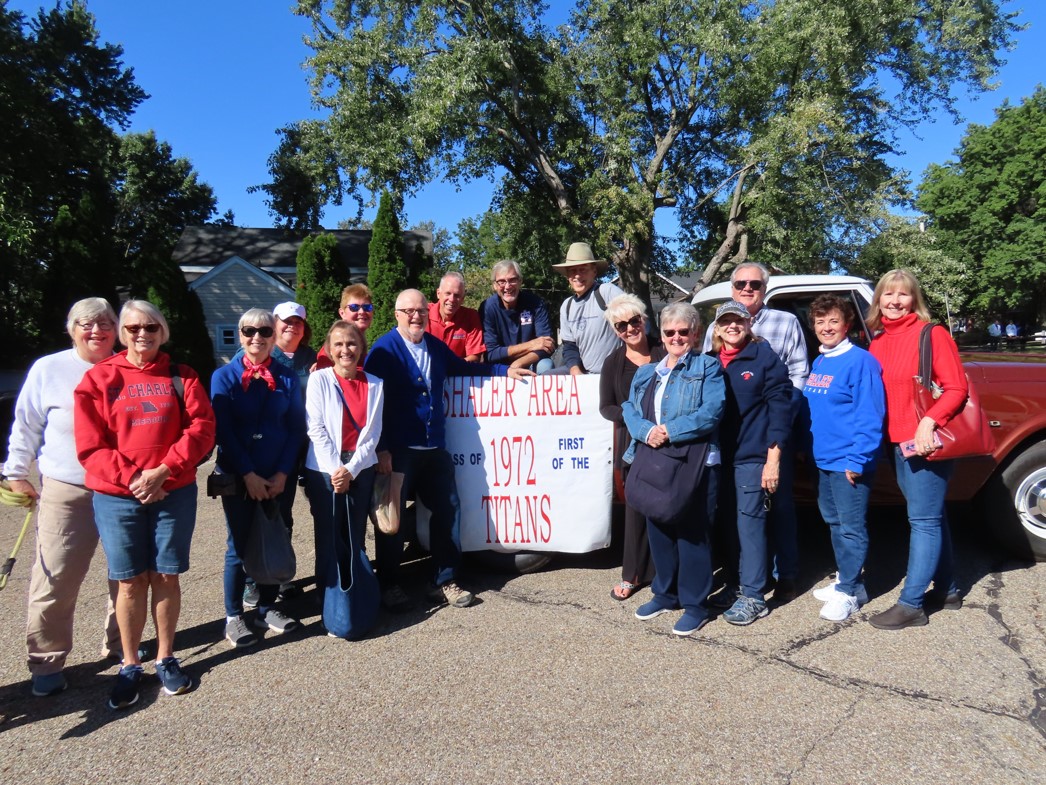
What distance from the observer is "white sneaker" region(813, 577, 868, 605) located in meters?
3.76

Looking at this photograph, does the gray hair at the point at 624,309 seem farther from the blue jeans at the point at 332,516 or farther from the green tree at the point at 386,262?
the green tree at the point at 386,262

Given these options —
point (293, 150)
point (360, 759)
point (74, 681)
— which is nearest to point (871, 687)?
Answer: point (360, 759)

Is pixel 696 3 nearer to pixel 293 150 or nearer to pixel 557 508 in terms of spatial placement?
pixel 557 508

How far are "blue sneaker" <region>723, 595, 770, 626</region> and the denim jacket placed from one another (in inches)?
37.3

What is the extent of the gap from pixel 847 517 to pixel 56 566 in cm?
376

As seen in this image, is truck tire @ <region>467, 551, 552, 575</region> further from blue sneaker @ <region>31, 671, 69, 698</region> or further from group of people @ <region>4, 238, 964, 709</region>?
blue sneaker @ <region>31, 671, 69, 698</region>

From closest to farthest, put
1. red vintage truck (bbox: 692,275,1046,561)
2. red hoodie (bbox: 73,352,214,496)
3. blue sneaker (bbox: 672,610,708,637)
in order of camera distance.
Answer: red hoodie (bbox: 73,352,214,496) → blue sneaker (bbox: 672,610,708,637) → red vintage truck (bbox: 692,275,1046,561)

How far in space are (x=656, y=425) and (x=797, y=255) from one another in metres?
15.1

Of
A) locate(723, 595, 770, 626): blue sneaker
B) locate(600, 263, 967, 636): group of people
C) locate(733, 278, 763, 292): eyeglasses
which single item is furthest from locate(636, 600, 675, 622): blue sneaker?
locate(733, 278, 763, 292): eyeglasses

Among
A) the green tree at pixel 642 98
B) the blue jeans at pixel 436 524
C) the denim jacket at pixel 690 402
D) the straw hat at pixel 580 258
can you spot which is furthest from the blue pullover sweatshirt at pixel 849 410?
the green tree at pixel 642 98

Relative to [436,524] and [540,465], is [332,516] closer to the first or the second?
[436,524]

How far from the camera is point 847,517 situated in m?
3.63

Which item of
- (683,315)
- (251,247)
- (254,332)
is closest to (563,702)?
(683,315)

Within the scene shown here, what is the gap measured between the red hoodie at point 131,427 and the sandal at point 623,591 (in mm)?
2310
